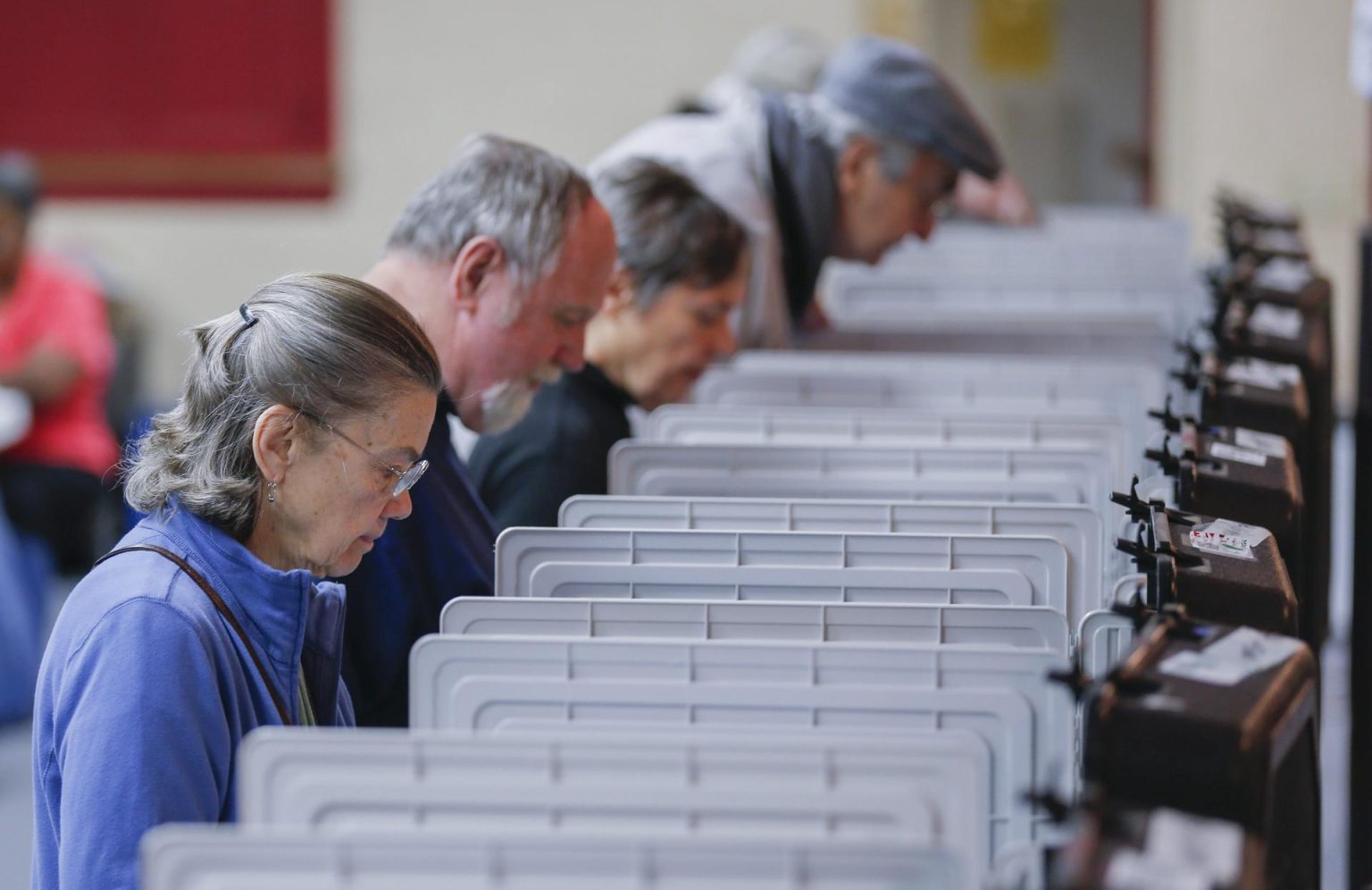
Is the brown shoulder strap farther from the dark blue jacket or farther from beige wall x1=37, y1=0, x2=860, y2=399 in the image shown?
beige wall x1=37, y1=0, x2=860, y2=399

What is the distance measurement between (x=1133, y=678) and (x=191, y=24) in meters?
7.34

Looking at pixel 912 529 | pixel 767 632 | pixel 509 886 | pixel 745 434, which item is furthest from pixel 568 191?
pixel 509 886

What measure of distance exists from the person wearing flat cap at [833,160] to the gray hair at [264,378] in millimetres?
1717

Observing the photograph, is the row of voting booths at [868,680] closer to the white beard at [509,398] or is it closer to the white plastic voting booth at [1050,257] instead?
the white beard at [509,398]

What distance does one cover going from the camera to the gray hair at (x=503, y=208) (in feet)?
6.91

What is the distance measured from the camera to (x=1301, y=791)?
4.17ft

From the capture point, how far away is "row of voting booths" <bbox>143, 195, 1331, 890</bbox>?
3.18 ft

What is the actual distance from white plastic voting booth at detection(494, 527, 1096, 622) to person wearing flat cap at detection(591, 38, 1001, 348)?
1.56 meters

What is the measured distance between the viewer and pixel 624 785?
3.59ft

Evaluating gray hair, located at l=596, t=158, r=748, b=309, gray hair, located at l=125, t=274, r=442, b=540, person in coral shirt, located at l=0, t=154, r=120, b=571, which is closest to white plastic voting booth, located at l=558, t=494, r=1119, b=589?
gray hair, located at l=125, t=274, r=442, b=540

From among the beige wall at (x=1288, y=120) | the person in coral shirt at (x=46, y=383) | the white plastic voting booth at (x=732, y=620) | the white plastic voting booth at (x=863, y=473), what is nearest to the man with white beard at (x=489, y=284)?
the white plastic voting booth at (x=863, y=473)

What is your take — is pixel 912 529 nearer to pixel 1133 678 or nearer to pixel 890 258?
pixel 1133 678

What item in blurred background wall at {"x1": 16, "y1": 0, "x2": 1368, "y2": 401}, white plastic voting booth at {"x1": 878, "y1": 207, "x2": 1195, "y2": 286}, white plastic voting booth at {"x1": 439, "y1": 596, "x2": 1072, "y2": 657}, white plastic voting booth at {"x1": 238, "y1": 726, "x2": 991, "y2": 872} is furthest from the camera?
blurred background wall at {"x1": 16, "y1": 0, "x2": 1368, "y2": 401}

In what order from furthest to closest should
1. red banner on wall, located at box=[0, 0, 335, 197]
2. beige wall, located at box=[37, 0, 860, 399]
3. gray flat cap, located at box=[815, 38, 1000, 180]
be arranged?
red banner on wall, located at box=[0, 0, 335, 197]
beige wall, located at box=[37, 0, 860, 399]
gray flat cap, located at box=[815, 38, 1000, 180]
